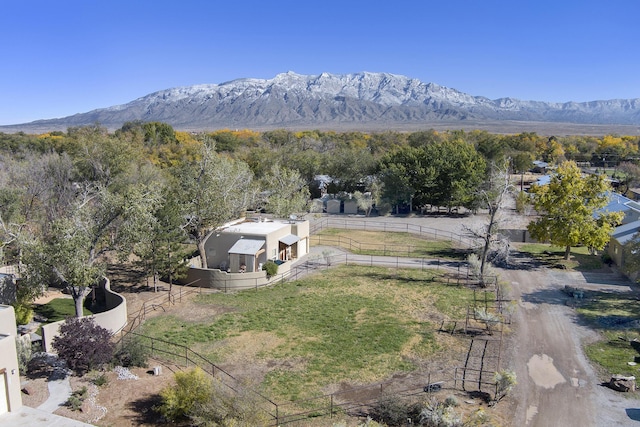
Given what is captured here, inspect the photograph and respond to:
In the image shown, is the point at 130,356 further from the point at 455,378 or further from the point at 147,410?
the point at 455,378

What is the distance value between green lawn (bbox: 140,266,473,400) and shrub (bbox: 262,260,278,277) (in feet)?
3.83

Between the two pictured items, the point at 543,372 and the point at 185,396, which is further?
the point at 543,372

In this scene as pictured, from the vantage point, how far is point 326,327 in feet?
73.2

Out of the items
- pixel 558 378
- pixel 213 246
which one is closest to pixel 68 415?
pixel 558 378

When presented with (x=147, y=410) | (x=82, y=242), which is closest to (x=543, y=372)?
(x=147, y=410)

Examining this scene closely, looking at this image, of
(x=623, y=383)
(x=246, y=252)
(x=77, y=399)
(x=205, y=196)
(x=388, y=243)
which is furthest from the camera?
(x=388, y=243)

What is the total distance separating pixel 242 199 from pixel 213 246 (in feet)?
13.0

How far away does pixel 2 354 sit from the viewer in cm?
1437

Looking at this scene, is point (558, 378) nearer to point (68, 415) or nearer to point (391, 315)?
point (391, 315)

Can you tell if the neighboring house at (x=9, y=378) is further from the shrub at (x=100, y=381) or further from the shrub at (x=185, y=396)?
the shrub at (x=185, y=396)

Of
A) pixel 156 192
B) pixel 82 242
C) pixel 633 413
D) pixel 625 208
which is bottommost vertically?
pixel 633 413

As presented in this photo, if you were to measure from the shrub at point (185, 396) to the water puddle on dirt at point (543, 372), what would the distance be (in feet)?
38.1

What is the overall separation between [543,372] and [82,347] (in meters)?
17.0

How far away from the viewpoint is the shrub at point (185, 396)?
45.8 feet
